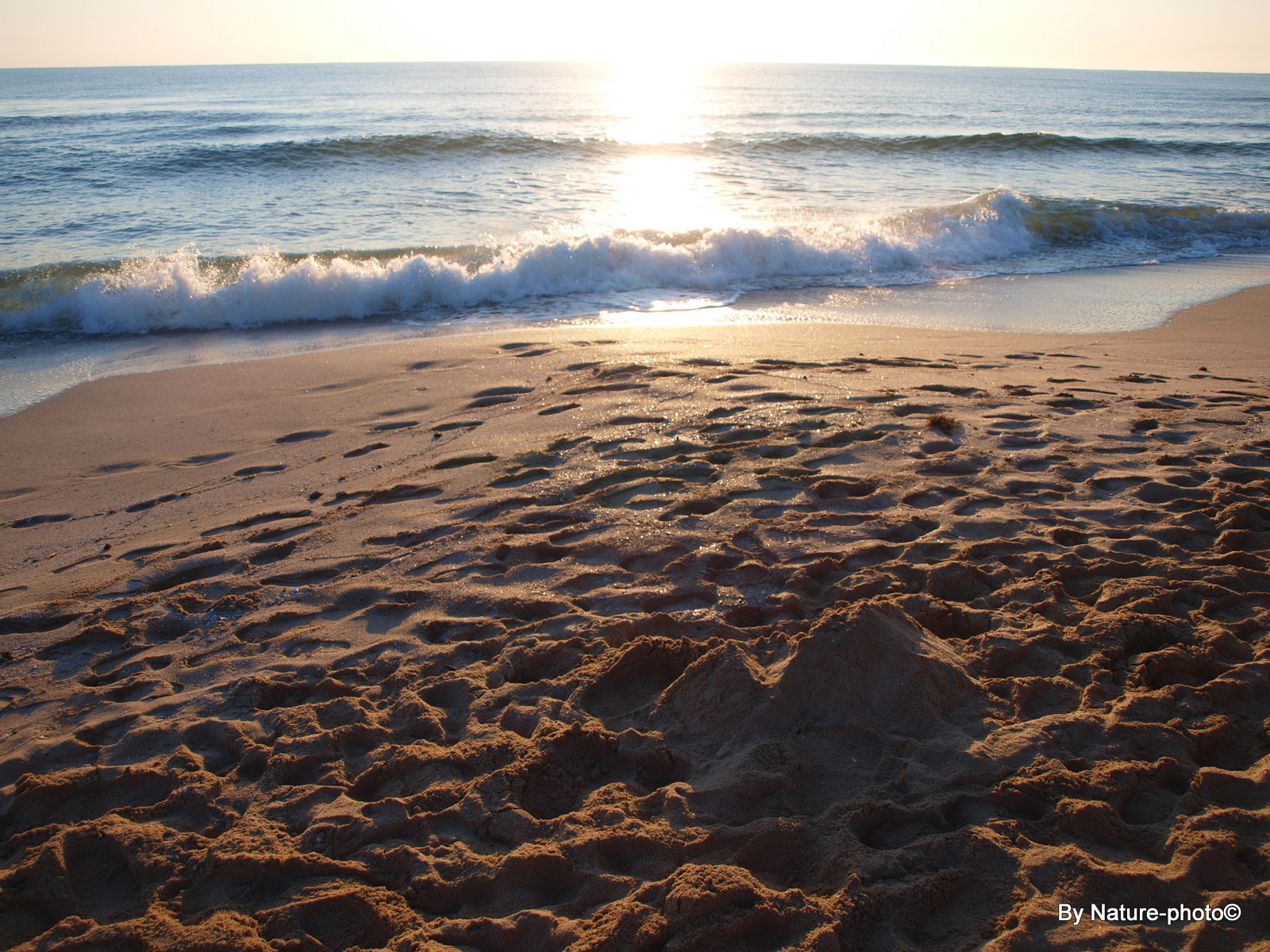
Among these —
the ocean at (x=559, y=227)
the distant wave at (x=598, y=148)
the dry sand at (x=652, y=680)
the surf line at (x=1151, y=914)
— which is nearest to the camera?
the surf line at (x=1151, y=914)

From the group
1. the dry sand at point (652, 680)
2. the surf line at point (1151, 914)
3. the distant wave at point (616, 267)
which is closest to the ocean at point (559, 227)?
the distant wave at point (616, 267)

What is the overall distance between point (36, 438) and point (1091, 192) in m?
17.3

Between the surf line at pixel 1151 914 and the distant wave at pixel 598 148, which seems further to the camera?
the distant wave at pixel 598 148

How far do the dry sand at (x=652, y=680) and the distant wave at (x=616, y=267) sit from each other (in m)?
4.04

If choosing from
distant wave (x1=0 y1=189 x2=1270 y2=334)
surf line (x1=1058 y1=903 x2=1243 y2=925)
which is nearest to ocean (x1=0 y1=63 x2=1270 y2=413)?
distant wave (x1=0 y1=189 x2=1270 y2=334)

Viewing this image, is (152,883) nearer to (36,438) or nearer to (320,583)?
(320,583)

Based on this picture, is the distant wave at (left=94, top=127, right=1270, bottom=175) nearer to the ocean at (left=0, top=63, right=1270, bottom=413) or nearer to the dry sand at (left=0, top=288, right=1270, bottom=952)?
the ocean at (left=0, top=63, right=1270, bottom=413)

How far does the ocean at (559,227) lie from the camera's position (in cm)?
794

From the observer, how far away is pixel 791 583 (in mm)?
2838

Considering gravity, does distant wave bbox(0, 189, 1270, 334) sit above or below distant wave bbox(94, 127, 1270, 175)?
below

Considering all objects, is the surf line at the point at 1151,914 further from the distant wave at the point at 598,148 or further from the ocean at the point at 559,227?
the distant wave at the point at 598,148

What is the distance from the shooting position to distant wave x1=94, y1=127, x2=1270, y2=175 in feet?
53.3

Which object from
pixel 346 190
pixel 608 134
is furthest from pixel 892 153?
pixel 346 190

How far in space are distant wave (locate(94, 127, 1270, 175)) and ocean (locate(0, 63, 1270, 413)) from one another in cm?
11
